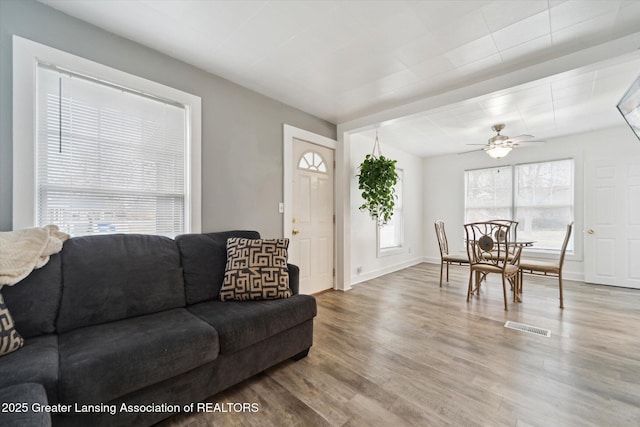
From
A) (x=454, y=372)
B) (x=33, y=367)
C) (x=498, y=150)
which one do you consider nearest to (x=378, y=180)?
(x=498, y=150)

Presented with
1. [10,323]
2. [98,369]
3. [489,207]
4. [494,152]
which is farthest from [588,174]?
[10,323]

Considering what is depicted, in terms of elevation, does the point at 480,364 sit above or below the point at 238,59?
below

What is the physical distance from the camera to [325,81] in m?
2.80

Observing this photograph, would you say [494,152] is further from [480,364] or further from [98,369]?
[98,369]

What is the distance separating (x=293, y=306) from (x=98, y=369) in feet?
3.66

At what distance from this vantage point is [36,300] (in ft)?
4.69

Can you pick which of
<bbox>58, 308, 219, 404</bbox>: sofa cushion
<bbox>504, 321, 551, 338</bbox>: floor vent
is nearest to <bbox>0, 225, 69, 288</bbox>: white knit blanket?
<bbox>58, 308, 219, 404</bbox>: sofa cushion

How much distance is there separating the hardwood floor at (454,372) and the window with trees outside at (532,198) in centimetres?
187

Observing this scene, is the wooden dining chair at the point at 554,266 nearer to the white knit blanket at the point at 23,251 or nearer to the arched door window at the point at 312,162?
the arched door window at the point at 312,162

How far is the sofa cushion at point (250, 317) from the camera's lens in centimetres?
159

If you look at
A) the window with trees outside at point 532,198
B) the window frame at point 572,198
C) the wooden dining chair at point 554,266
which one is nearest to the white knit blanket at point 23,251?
the wooden dining chair at point 554,266

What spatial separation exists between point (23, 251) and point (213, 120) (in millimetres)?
1753

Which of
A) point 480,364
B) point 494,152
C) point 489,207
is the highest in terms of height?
point 494,152

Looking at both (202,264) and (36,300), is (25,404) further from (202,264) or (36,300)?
(202,264)
